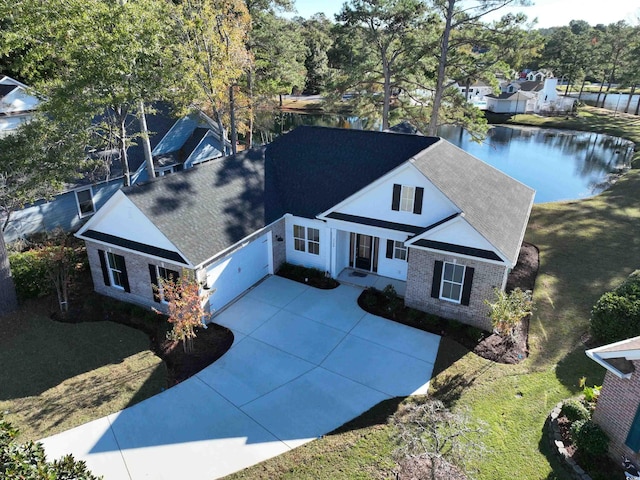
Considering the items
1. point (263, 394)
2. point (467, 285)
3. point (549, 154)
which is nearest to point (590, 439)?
point (467, 285)

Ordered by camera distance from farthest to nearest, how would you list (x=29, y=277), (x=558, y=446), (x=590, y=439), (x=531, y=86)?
(x=531, y=86)
(x=29, y=277)
(x=558, y=446)
(x=590, y=439)

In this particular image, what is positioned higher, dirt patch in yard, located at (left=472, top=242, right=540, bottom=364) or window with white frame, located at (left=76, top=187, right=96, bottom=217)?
window with white frame, located at (left=76, top=187, right=96, bottom=217)

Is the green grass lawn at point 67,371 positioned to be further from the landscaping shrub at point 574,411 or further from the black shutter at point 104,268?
the landscaping shrub at point 574,411

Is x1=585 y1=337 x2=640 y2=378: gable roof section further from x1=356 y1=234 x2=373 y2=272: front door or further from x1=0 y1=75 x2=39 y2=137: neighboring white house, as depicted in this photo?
x1=0 y1=75 x2=39 y2=137: neighboring white house

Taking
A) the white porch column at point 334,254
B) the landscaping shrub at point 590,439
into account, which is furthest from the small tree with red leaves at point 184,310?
the landscaping shrub at point 590,439

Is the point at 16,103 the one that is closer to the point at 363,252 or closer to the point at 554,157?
the point at 363,252

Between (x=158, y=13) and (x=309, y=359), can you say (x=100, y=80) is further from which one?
(x=309, y=359)

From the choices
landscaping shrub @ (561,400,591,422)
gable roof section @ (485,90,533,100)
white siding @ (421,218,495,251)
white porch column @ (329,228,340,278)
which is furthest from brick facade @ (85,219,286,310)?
gable roof section @ (485,90,533,100)
